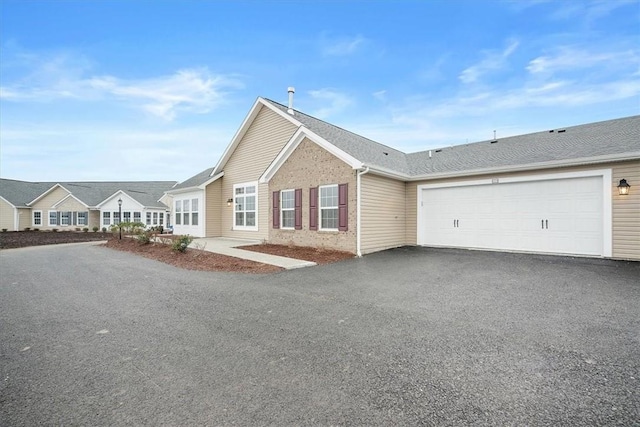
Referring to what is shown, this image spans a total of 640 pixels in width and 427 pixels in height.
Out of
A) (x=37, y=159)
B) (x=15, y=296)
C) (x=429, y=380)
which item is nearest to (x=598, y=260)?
(x=429, y=380)

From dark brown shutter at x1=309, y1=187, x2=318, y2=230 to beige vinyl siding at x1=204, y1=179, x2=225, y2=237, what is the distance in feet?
26.4

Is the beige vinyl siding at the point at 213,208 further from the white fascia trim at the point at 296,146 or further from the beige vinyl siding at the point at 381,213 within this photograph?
the beige vinyl siding at the point at 381,213

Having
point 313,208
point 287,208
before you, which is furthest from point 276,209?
point 313,208

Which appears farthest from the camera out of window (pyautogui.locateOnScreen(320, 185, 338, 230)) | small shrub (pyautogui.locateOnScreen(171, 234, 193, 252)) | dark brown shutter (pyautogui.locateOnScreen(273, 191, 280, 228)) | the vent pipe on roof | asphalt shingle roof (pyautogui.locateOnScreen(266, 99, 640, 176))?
the vent pipe on roof

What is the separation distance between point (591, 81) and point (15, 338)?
19.6 metres

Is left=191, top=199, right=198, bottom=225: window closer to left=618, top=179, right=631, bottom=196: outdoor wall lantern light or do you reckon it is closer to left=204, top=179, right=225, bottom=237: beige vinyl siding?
left=204, top=179, right=225, bottom=237: beige vinyl siding

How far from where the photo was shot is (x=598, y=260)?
8.74m

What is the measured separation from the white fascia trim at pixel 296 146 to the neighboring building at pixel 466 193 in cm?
4

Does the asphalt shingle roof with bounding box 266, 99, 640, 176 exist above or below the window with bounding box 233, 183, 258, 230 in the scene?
above

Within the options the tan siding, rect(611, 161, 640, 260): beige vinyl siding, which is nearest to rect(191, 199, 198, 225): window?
the tan siding

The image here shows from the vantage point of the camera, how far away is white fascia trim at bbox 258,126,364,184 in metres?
10.3

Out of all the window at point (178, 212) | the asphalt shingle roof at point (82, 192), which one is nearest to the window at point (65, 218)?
the asphalt shingle roof at point (82, 192)

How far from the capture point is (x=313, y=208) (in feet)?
37.9

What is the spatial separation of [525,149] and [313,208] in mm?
8705
